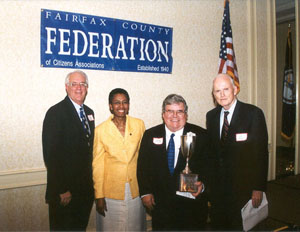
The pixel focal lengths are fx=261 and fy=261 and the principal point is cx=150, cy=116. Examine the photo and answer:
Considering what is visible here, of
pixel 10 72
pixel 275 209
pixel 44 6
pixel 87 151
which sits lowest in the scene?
pixel 275 209

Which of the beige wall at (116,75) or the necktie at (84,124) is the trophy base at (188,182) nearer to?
the necktie at (84,124)

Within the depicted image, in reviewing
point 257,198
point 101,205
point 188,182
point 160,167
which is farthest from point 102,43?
point 257,198

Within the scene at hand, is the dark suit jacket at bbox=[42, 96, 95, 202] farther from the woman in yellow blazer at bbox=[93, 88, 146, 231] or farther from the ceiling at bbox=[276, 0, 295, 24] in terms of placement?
the ceiling at bbox=[276, 0, 295, 24]

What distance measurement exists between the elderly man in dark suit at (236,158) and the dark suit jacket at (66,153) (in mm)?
1166

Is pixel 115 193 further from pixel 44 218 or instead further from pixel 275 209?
pixel 275 209

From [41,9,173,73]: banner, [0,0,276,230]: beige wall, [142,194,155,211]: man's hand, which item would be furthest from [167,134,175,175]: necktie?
[41,9,173,73]: banner

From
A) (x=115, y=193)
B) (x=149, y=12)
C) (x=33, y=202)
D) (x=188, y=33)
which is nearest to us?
(x=115, y=193)

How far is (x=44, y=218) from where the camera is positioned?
273cm

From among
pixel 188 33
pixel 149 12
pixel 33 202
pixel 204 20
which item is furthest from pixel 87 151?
pixel 204 20

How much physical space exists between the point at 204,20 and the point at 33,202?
10.2ft

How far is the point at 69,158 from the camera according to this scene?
2.32 m

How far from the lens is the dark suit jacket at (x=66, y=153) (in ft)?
7.41

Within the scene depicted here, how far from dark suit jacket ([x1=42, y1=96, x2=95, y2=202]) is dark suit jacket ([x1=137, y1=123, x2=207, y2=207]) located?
0.55 m

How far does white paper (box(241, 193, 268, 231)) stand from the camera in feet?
7.20
